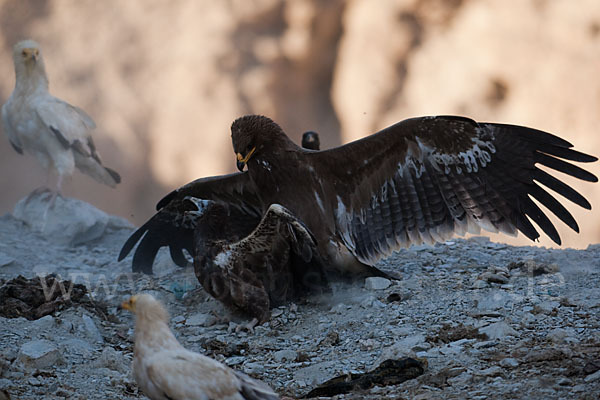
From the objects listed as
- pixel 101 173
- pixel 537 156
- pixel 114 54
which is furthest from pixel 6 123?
pixel 537 156

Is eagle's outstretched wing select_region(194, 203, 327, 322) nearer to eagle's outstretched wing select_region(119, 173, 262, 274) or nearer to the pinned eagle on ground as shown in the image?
the pinned eagle on ground

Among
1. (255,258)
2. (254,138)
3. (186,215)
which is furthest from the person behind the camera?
(186,215)

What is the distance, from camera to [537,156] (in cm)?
558

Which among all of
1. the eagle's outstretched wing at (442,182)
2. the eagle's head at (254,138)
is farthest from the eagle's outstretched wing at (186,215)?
the eagle's outstretched wing at (442,182)

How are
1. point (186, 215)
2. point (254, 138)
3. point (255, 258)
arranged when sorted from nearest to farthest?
point (255, 258), point (254, 138), point (186, 215)

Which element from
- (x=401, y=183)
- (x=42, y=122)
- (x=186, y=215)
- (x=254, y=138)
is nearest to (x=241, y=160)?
(x=254, y=138)

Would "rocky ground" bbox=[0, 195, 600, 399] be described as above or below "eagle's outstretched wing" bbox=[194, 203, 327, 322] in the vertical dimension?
below

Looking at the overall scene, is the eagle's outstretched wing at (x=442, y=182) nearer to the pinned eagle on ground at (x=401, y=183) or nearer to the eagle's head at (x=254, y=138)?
the pinned eagle on ground at (x=401, y=183)

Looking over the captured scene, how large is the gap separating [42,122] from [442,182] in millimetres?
4769

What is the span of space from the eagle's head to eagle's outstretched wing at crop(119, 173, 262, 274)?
445mm

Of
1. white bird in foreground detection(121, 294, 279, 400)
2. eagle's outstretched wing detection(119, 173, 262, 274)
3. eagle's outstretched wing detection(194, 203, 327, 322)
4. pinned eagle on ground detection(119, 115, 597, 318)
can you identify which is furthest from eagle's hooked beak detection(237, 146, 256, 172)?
white bird in foreground detection(121, 294, 279, 400)

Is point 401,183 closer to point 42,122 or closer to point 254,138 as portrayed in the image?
point 254,138

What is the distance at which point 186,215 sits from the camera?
598 cm

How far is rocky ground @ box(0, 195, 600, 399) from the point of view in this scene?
3889 millimetres
